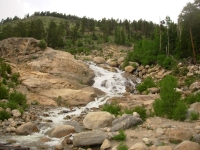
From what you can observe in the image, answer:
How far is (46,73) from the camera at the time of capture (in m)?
26.7

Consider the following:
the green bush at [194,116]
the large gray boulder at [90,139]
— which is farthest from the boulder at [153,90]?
the large gray boulder at [90,139]

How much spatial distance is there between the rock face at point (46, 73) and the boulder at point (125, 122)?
9175 millimetres

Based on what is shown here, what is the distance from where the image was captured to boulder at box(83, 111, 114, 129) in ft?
48.3

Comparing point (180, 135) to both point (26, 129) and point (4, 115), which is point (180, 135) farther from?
point (4, 115)

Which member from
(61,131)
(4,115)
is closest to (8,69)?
(4,115)

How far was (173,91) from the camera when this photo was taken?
48.2 ft

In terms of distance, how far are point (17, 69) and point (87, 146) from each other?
58.9 ft

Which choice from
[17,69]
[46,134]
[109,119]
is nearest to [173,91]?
[109,119]

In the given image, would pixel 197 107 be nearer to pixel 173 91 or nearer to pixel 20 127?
pixel 173 91

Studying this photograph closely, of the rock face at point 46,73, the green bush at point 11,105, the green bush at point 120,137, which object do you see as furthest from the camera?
the rock face at point 46,73

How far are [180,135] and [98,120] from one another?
5652mm

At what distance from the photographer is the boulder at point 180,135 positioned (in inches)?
421

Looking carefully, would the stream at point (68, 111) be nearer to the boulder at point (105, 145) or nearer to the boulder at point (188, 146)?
the boulder at point (105, 145)

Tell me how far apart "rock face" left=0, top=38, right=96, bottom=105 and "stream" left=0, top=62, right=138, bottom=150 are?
46.2 inches
